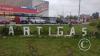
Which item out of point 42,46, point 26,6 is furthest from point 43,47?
point 26,6

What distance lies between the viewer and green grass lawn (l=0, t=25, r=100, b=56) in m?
13.4

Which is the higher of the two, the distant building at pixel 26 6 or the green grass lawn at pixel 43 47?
the distant building at pixel 26 6

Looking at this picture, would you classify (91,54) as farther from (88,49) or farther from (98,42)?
(98,42)

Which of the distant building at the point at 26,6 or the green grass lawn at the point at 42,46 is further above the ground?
the distant building at the point at 26,6

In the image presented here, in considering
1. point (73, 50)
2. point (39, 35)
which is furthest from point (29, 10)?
point (73, 50)

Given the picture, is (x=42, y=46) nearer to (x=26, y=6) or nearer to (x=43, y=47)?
(x=43, y=47)

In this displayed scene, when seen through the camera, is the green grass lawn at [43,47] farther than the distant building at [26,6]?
No

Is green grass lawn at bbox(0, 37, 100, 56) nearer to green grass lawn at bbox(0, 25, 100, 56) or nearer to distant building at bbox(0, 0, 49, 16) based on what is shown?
green grass lawn at bbox(0, 25, 100, 56)

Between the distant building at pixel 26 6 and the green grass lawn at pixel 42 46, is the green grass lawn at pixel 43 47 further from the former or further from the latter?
the distant building at pixel 26 6

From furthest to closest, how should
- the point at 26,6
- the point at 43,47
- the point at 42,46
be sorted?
the point at 26,6
the point at 42,46
the point at 43,47

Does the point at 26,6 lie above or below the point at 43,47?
above

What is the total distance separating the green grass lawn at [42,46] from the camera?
527 inches

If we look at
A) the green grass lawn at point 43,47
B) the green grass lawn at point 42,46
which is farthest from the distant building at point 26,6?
the green grass lawn at point 43,47

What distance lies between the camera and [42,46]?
15.1 meters
